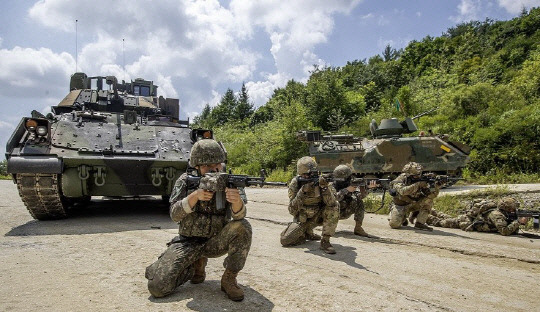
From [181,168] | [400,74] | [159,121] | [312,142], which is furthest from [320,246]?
[400,74]

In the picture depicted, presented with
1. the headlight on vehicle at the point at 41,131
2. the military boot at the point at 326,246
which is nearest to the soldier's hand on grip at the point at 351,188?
the military boot at the point at 326,246

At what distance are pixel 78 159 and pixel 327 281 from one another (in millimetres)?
4495

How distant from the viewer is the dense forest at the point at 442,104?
49.8 feet

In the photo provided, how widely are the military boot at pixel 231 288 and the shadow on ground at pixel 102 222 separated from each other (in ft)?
10.6

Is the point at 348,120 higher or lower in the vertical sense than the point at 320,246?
higher

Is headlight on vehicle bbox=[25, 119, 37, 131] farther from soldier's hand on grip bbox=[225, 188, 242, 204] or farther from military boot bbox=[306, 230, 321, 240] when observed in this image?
soldier's hand on grip bbox=[225, 188, 242, 204]

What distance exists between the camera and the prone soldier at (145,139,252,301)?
3037 mm

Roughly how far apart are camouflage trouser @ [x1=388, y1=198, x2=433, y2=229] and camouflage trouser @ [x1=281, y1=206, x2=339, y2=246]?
80.9 inches

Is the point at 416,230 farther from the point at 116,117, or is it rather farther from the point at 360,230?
the point at 116,117

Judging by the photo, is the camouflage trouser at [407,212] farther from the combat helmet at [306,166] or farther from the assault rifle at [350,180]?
the combat helmet at [306,166]


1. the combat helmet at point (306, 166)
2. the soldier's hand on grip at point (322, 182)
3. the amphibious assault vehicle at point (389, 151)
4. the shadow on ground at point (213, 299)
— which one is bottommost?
the shadow on ground at point (213, 299)

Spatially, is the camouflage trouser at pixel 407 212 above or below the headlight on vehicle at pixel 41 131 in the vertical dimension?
below

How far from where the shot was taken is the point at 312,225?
5285 millimetres

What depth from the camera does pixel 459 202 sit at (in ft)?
28.4
